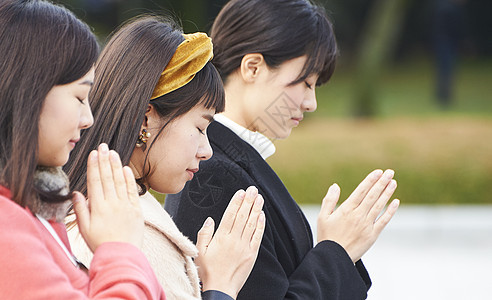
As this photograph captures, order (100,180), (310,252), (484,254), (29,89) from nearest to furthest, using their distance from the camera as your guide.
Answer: (29,89) < (100,180) < (310,252) < (484,254)

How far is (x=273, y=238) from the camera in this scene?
2002 mm

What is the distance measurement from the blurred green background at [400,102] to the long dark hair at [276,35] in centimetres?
469

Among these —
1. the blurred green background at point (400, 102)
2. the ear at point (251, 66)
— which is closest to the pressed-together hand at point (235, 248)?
the ear at point (251, 66)

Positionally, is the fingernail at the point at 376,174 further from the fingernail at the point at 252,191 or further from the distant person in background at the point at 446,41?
the distant person in background at the point at 446,41

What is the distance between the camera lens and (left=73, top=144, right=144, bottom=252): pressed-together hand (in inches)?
52.7

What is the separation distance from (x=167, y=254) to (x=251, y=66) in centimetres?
79

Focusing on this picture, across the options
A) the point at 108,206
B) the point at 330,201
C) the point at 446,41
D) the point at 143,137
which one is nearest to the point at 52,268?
the point at 108,206

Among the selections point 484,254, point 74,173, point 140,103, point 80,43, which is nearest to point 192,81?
point 140,103

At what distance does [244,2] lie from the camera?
2340mm

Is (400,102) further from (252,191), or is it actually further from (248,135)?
(252,191)

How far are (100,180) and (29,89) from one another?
210 millimetres

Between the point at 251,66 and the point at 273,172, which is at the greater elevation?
the point at 251,66

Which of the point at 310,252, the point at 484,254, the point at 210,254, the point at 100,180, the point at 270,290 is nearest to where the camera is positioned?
the point at 100,180

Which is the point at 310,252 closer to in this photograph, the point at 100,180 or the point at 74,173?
the point at 74,173
